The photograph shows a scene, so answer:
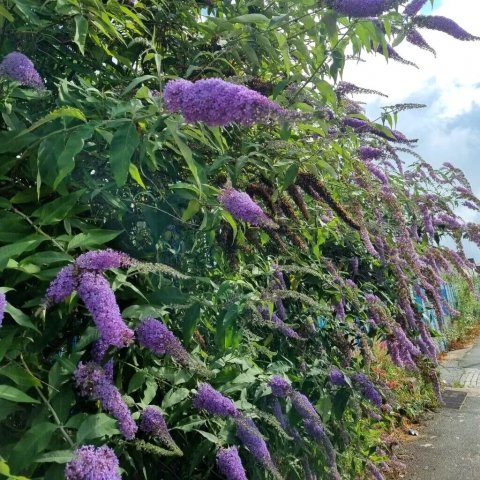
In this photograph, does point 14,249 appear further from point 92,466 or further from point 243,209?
point 243,209

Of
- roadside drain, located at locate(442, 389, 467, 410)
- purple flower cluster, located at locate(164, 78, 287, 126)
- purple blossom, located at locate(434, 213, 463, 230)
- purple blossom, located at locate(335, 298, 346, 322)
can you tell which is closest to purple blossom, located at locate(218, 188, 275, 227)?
purple flower cluster, located at locate(164, 78, 287, 126)

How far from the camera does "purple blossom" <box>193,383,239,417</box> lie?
1.99 metres

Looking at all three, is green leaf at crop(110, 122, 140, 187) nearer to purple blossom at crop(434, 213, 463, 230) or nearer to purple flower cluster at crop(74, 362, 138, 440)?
purple flower cluster at crop(74, 362, 138, 440)

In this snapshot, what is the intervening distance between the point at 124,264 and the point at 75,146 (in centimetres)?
32

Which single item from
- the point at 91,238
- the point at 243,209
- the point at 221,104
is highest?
the point at 221,104

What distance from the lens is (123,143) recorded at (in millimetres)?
1606

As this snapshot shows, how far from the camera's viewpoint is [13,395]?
4.63 feet

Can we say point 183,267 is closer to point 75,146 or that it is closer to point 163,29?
point 75,146

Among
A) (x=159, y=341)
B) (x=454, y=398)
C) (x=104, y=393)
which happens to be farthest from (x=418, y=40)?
(x=454, y=398)

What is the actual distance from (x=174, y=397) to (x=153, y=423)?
0.80ft

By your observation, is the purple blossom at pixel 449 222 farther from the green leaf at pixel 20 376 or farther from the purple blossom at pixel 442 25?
the green leaf at pixel 20 376

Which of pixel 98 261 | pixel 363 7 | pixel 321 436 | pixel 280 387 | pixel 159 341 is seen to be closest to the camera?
pixel 98 261

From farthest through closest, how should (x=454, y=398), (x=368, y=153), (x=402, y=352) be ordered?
1. (x=454, y=398)
2. (x=402, y=352)
3. (x=368, y=153)

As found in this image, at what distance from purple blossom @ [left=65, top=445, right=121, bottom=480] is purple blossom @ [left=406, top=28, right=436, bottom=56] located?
6.86 feet
